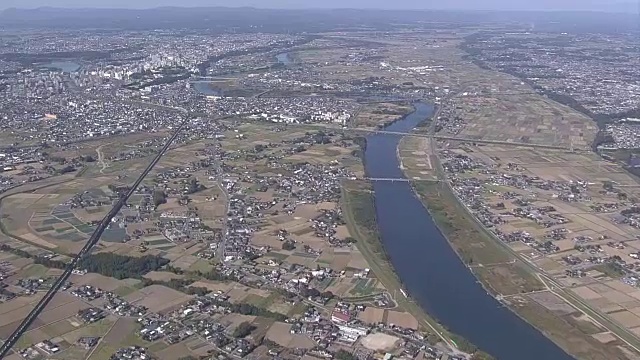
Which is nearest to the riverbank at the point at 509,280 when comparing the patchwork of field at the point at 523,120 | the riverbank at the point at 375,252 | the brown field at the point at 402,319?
the riverbank at the point at 375,252

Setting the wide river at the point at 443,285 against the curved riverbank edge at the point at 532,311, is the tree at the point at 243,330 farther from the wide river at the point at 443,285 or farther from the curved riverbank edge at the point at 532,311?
the curved riverbank edge at the point at 532,311

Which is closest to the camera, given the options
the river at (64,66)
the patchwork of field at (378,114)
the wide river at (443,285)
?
the wide river at (443,285)

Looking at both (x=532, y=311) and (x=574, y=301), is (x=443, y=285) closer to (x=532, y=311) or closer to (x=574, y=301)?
(x=532, y=311)

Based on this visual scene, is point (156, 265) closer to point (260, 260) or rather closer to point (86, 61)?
point (260, 260)

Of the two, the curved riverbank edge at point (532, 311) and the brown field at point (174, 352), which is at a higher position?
the brown field at point (174, 352)

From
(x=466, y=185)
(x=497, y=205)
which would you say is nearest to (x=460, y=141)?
(x=466, y=185)

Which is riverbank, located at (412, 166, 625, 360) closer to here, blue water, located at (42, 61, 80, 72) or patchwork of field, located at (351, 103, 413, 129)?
patchwork of field, located at (351, 103, 413, 129)
